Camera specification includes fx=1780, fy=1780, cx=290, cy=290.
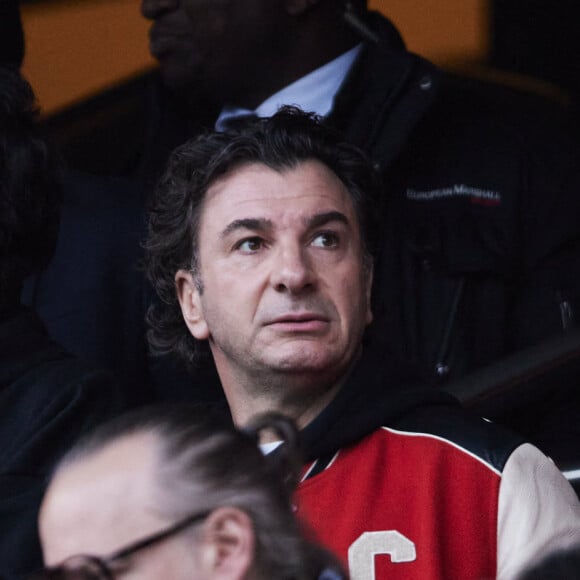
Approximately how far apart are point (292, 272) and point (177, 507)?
3.41 feet

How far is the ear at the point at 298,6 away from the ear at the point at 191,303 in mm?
1093

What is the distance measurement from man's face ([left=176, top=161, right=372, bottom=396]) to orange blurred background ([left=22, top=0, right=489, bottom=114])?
233 cm

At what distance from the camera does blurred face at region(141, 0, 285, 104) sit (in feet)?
13.7

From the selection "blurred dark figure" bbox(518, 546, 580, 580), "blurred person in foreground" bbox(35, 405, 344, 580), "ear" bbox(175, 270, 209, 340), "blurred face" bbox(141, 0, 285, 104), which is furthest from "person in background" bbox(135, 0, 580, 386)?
"blurred dark figure" bbox(518, 546, 580, 580)

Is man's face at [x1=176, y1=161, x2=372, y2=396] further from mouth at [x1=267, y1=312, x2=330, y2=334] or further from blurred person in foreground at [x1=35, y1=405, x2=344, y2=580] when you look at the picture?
blurred person in foreground at [x1=35, y1=405, x2=344, y2=580]

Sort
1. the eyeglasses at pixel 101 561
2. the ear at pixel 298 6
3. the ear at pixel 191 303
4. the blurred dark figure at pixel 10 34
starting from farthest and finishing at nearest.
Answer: the ear at pixel 298 6
the blurred dark figure at pixel 10 34
the ear at pixel 191 303
the eyeglasses at pixel 101 561

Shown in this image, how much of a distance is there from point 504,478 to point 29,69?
3269 millimetres

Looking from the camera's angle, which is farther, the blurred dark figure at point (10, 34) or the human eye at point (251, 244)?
the blurred dark figure at point (10, 34)

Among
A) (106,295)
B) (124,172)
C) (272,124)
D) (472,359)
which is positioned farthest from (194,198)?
(124,172)

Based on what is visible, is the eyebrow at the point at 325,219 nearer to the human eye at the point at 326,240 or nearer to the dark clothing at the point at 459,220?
the human eye at the point at 326,240

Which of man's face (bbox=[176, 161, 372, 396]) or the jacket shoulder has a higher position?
man's face (bbox=[176, 161, 372, 396])

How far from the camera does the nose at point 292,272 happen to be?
3.03 meters

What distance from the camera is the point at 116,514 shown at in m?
2.05

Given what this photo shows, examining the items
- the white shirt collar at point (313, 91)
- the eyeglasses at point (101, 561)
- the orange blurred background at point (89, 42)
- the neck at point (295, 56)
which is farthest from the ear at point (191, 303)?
the orange blurred background at point (89, 42)
